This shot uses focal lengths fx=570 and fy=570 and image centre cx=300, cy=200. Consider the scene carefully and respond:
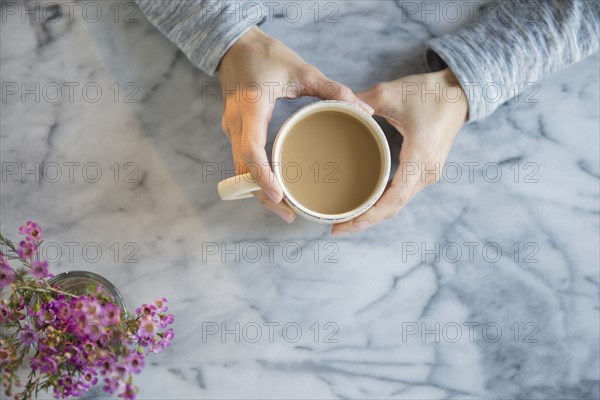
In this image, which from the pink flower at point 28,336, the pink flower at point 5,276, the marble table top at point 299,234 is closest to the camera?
the pink flower at point 5,276

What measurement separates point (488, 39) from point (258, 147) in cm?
40

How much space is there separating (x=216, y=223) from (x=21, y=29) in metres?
0.44

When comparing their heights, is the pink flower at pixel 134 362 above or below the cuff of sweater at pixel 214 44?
below

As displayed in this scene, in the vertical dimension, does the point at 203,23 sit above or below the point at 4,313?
above

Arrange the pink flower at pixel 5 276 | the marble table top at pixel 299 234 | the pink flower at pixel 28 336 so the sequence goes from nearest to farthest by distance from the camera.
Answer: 1. the pink flower at pixel 5 276
2. the pink flower at pixel 28 336
3. the marble table top at pixel 299 234

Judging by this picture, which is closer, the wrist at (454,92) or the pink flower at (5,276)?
the pink flower at (5,276)

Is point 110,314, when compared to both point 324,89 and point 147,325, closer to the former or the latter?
point 147,325

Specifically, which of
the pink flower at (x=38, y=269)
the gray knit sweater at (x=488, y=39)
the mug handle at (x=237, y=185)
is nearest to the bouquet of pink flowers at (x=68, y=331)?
the pink flower at (x=38, y=269)

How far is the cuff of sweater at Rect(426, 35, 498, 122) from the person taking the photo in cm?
85

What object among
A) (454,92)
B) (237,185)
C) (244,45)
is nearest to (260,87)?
(244,45)

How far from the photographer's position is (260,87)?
81cm

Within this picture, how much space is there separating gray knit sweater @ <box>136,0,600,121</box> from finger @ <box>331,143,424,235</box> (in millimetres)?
130

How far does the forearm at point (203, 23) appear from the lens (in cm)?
84

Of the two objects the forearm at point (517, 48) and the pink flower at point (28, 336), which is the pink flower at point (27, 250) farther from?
the forearm at point (517, 48)
